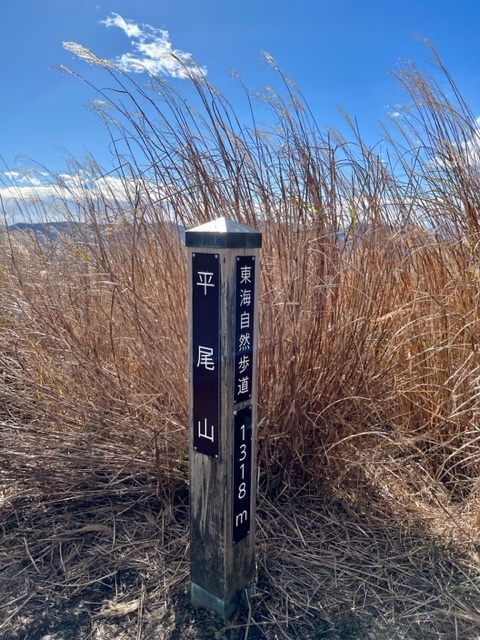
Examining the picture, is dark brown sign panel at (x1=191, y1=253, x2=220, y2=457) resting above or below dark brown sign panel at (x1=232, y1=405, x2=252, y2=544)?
above

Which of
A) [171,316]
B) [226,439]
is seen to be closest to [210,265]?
[226,439]

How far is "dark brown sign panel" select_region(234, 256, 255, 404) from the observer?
4.17 feet

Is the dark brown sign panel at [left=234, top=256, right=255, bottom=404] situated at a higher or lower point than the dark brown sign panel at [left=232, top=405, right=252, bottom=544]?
higher

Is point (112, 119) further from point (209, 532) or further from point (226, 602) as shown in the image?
point (226, 602)

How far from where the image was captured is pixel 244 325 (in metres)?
1.31

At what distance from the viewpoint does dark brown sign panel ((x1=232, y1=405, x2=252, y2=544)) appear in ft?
4.42

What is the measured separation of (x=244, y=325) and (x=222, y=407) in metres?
0.23

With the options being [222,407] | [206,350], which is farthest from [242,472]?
[206,350]

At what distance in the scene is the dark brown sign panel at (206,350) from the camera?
1.26 metres

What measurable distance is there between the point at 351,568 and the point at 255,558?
0.33 meters

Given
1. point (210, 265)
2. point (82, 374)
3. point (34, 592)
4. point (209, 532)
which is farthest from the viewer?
point (82, 374)

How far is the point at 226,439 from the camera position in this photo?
51.6 inches

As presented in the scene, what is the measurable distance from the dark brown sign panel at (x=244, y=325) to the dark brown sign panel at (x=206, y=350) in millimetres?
53

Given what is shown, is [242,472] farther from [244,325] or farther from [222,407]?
[244,325]
